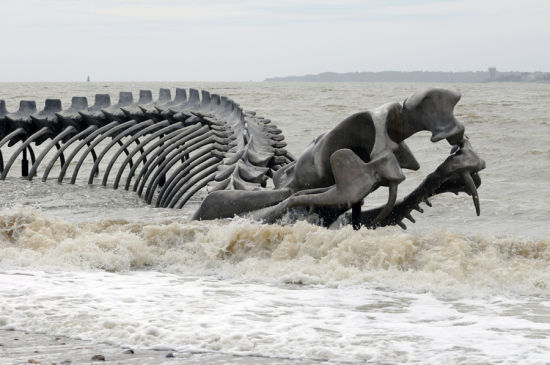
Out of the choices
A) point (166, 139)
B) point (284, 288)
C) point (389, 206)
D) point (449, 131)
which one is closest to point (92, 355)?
point (284, 288)

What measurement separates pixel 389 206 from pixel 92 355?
107 inches

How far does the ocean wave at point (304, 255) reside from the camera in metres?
6.57

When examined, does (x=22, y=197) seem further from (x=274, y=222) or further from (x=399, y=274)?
(x=399, y=274)

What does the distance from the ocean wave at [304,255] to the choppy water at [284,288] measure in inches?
0.5

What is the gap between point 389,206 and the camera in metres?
6.78

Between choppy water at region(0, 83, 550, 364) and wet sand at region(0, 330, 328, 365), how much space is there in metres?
0.11

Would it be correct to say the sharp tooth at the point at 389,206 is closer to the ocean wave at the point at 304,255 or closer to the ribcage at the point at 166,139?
the ocean wave at the point at 304,255

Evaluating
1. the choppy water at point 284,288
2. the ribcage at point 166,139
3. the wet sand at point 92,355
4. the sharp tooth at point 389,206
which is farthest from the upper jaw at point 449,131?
the wet sand at point 92,355

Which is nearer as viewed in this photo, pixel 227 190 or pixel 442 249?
pixel 442 249

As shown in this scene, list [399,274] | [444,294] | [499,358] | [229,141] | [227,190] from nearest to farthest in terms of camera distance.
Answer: [499,358] < [444,294] < [399,274] < [227,190] < [229,141]

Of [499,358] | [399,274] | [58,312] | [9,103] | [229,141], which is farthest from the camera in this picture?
[9,103]

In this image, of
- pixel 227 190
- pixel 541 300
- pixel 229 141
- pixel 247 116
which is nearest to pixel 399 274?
pixel 541 300

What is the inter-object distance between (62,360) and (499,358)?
220 centimetres

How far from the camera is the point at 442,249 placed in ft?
23.4
